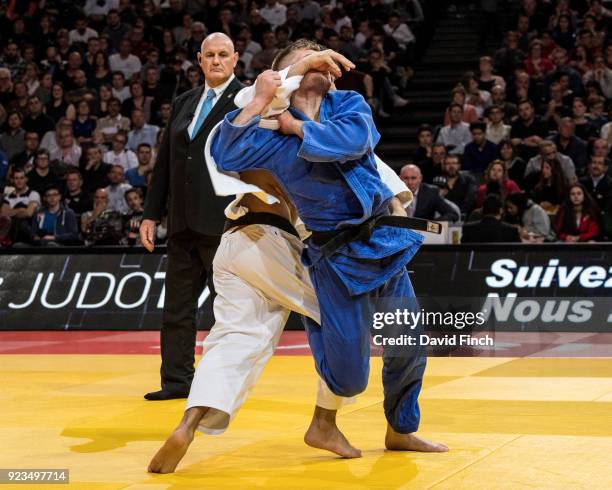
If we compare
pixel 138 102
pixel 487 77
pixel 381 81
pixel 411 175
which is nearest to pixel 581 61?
pixel 487 77

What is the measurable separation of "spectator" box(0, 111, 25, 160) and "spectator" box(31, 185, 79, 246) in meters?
2.73

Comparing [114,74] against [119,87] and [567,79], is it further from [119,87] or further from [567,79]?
[567,79]

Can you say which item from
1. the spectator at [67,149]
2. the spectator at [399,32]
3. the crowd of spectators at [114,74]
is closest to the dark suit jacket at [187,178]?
the crowd of spectators at [114,74]

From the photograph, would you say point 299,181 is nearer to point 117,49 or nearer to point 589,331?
point 589,331

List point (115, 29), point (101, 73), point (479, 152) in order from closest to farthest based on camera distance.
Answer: point (479, 152), point (101, 73), point (115, 29)

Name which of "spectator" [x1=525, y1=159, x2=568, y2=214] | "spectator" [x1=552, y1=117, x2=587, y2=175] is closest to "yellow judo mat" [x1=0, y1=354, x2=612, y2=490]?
"spectator" [x1=525, y1=159, x2=568, y2=214]

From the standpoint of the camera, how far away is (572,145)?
12.5 metres

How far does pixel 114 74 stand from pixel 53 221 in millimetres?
4029

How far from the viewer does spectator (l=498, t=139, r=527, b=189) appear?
40.9 ft

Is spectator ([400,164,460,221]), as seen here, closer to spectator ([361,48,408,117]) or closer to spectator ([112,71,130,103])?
spectator ([361,48,408,117])

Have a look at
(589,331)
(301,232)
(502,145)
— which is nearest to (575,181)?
(502,145)

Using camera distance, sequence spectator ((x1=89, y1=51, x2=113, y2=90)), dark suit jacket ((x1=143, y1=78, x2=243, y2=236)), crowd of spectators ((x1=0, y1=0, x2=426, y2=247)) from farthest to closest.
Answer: spectator ((x1=89, y1=51, x2=113, y2=90)) < crowd of spectators ((x1=0, y1=0, x2=426, y2=247)) < dark suit jacket ((x1=143, y1=78, x2=243, y2=236))

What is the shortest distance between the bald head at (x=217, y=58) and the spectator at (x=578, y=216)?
5675 mm

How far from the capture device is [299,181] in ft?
13.8
